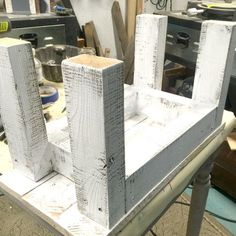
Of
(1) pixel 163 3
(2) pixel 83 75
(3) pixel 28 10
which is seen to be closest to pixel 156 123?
(2) pixel 83 75

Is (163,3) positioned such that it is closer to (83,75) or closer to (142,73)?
(142,73)

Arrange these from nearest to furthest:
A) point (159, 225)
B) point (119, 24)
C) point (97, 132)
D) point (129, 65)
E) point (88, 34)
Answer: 1. point (97, 132)
2. point (159, 225)
3. point (129, 65)
4. point (88, 34)
5. point (119, 24)

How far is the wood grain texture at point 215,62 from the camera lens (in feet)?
1.62

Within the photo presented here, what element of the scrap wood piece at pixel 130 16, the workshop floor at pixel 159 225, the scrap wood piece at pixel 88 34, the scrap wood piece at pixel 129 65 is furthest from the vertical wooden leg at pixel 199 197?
the scrap wood piece at pixel 130 16

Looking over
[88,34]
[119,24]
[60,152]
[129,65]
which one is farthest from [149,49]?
[119,24]

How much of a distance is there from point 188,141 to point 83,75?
0.88 feet

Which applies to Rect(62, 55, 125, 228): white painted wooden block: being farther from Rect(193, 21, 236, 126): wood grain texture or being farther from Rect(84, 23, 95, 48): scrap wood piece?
Rect(84, 23, 95, 48): scrap wood piece

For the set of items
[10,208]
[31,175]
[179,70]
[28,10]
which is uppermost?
[28,10]

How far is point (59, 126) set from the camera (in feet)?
1.54

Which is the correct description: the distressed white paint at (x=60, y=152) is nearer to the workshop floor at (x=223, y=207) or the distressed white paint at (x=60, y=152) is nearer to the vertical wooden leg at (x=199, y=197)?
the vertical wooden leg at (x=199, y=197)

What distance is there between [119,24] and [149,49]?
1.93 meters

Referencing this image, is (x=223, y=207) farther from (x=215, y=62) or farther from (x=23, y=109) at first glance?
(x=23, y=109)

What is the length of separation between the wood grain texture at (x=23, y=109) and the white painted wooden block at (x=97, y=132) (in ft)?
0.28

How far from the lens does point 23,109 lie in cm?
36
